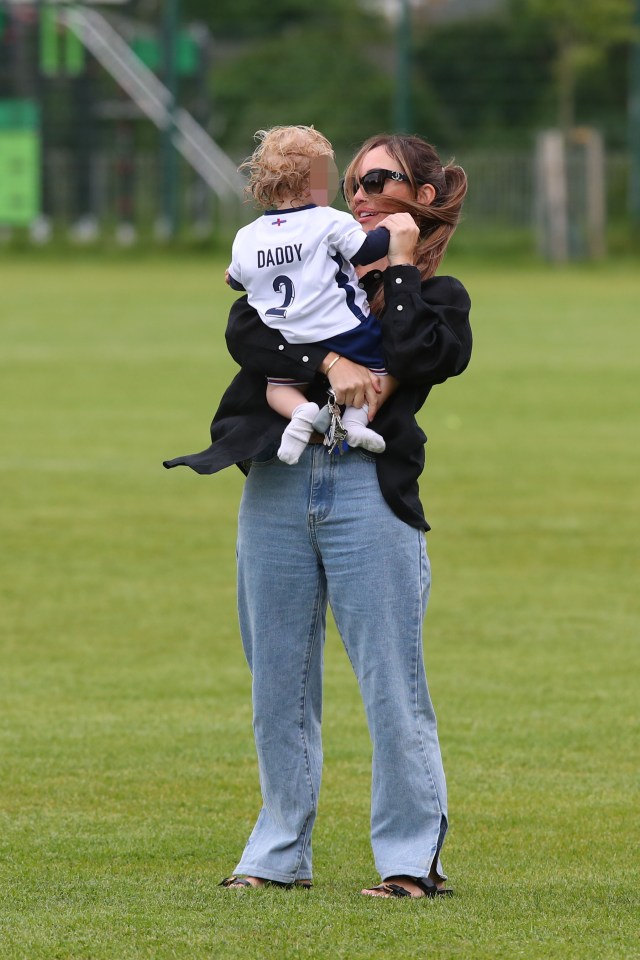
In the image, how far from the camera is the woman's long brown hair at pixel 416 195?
4.37 meters

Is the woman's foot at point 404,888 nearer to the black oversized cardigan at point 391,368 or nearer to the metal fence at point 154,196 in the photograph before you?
the black oversized cardigan at point 391,368

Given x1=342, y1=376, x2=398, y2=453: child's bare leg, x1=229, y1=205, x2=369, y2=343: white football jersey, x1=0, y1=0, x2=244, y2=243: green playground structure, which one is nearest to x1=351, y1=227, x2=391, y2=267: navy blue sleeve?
x1=229, y1=205, x2=369, y2=343: white football jersey

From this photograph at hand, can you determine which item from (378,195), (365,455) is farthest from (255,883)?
(378,195)

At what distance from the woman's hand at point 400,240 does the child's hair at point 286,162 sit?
212mm

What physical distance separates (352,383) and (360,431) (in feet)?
0.36

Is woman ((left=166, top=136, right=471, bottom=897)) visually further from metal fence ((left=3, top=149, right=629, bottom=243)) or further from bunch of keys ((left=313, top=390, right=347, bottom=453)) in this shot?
metal fence ((left=3, top=149, right=629, bottom=243))

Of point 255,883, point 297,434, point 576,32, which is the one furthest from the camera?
point 576,32

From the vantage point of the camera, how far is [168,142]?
36969 mm

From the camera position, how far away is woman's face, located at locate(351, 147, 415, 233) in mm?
4363

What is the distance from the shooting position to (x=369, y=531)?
424 centimetres

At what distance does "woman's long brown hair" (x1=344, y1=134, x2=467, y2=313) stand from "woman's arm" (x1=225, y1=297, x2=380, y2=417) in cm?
20

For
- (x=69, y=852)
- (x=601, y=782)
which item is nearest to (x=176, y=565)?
(x=601, y=782)

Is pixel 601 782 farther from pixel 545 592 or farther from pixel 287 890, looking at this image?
pixel 545 592

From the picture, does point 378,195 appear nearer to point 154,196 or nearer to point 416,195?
point 416,195
